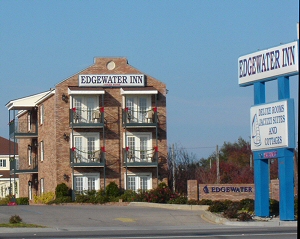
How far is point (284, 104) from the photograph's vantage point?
89.1 feet

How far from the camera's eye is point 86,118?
152ft

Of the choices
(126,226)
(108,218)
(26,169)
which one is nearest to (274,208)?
(126,226)

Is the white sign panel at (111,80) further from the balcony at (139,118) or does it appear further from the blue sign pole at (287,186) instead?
the blue sign pole at (287,186)

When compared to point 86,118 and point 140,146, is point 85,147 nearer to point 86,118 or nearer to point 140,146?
point 86,118

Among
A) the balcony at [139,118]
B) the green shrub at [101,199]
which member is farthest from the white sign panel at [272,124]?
the balcony at [139,118]

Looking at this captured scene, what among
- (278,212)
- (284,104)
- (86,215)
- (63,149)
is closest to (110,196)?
(63,149)

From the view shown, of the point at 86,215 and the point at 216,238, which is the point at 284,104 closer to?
the point at 216,238

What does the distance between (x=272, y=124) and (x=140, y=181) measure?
20.2m

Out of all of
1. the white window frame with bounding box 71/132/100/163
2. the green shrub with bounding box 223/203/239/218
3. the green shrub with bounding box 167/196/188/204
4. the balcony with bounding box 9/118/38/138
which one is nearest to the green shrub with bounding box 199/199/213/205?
the green shrub with bounding box 167/196/188/204

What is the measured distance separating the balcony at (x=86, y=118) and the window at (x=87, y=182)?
349 cm

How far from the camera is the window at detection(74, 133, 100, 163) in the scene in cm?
4606

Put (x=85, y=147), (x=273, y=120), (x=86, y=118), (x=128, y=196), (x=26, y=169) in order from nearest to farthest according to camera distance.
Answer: (x=273, y=120)
(x=128, y=196)
(x=86, y=118)
(x=85, y=147)
(x=26, y=169)

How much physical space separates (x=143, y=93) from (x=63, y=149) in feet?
22.2

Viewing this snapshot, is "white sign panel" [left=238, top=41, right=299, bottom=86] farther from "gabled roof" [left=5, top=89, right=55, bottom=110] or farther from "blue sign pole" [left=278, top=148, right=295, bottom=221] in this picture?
"gabled roof" [left=5, top=89, right=55, bottom=110]
